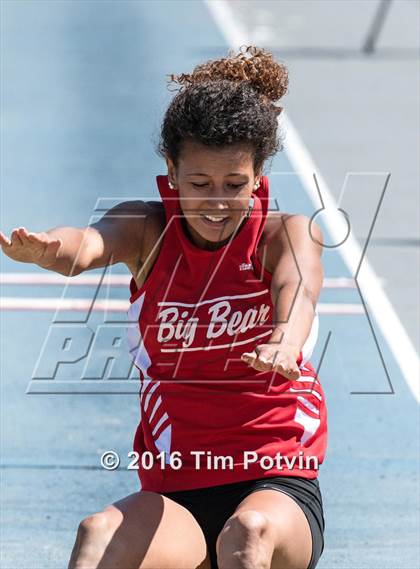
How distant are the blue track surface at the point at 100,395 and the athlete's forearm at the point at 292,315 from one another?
1.38m

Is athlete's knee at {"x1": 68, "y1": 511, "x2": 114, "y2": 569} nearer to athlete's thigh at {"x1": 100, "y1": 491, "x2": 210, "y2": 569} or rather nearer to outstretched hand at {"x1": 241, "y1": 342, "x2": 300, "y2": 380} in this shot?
athlete's thigh at {"x1": 100, "y1": 491, "x2": 210, "y2": 569}

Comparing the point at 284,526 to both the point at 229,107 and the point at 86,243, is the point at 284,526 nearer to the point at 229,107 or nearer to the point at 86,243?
the point at 86,243

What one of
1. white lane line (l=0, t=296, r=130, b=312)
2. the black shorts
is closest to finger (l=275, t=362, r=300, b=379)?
the black shorts

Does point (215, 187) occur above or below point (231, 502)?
above

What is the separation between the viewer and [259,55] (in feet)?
11.6

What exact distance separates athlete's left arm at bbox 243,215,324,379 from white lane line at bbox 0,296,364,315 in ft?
9.44

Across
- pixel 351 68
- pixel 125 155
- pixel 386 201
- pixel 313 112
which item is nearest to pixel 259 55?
pixel 386 201

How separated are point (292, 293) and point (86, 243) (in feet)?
1.78

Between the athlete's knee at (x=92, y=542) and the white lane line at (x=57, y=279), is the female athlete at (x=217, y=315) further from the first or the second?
the white lane line at (x=57, y=279)

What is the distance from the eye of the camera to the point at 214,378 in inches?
133

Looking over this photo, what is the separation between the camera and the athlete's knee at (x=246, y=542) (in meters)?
2.96

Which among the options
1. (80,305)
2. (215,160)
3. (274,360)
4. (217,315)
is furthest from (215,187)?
(80,305)

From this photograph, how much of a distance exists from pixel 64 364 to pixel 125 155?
10.9 feet

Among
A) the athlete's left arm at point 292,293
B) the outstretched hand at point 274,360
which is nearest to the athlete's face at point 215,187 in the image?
the athlete's left arm at point 292,293
